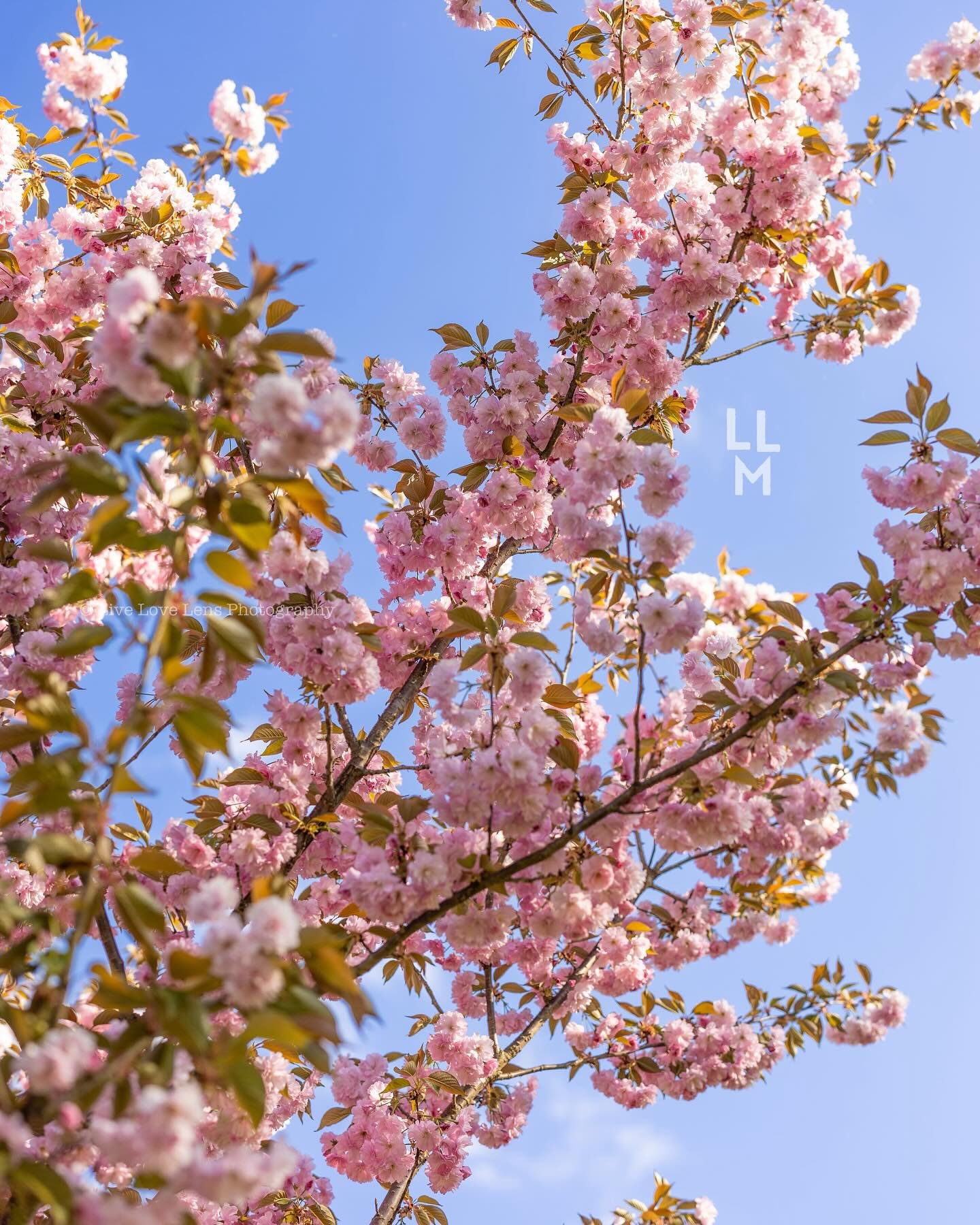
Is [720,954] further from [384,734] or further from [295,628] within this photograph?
[295,628]

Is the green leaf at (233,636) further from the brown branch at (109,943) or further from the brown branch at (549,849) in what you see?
the brown branch at (109,943)

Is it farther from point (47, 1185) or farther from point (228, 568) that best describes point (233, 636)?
point (47, 1185)

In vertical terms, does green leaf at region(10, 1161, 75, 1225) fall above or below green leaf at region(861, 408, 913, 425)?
below

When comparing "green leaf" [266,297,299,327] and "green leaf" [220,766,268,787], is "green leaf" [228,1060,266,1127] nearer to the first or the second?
"green leaf" [220,766,268,787]

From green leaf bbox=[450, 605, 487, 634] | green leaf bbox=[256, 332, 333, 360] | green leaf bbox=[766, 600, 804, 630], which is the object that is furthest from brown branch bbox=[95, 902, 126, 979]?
green leaf bbox=[766, 600, 804, 630]

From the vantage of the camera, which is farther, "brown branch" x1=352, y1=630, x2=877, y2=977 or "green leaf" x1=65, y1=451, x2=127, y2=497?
"brown branch" x1=352, y1=630, x2=877, y2=977

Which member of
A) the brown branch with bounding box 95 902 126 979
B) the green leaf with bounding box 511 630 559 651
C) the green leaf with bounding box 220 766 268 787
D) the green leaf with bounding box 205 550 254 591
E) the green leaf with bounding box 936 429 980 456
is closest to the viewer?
the green leaf with bounding box 205 550 254 591

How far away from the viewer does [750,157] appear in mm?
3625

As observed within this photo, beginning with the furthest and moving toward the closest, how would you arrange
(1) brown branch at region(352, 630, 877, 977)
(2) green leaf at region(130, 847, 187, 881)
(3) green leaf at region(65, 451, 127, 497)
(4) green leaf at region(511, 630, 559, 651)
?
1. (4) green leaf at region(511, 630, 559, 651)
2. (1) brown branch at region(352, 630, 877, 977)
3. (2) green leaf at region(130, 847, 187, 881)
4. (3) green leaf at region(65, 451, 127, 497)

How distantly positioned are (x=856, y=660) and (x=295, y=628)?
1590mm

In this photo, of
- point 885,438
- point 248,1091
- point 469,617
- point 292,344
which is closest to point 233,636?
point 292,344

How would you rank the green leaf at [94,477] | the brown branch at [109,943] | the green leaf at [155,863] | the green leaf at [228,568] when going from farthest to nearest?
the brown branch at [109,943] → the green leaf at [155,863] → the green leaf at [228,568] → the green leaf at [94,477]

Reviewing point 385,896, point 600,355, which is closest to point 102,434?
point 385,896

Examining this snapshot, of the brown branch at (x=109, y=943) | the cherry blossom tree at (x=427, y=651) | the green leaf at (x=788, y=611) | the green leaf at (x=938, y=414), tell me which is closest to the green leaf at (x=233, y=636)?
the cherry blossom tree at (x=427, y=651)
